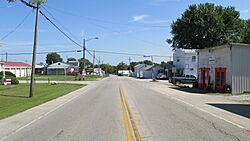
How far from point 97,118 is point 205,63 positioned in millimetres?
30706

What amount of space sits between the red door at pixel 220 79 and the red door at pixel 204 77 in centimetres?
300

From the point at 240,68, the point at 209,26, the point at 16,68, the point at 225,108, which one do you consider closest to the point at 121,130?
the point at 225,108

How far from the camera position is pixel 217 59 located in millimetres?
37469

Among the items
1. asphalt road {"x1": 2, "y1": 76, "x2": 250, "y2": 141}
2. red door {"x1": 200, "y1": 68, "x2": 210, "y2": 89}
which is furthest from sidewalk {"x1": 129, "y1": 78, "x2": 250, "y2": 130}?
red door {"x1": 200, "y1": 68, "x2": 210, "y2": 89}

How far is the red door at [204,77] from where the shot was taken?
40469mm

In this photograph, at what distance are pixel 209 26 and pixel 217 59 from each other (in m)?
28.0

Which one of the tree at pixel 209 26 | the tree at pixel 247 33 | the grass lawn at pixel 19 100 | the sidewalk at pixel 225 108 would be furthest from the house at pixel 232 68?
the tree at pixel 247 33

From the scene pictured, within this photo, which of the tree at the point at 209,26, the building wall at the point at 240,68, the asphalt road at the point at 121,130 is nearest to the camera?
the asphalt road at the point at 121,130

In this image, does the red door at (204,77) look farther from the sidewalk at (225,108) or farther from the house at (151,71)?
the house at (151,71)

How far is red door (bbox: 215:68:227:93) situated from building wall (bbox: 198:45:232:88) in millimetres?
462

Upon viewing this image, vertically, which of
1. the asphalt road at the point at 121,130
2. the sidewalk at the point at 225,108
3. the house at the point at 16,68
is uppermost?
the house at the point at 16,68

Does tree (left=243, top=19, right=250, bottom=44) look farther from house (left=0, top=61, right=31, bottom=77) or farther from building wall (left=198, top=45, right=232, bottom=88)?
house (left=0, top=61, right=31, bottom=77)

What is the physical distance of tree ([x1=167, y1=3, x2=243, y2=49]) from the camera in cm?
6378

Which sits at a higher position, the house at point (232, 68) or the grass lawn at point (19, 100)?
the house at point (232, 68)
